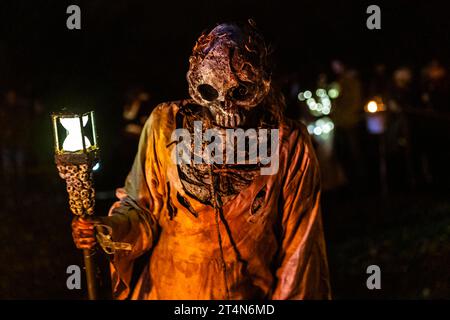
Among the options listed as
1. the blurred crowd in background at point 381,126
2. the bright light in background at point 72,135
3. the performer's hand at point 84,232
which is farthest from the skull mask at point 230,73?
the blurred crowd in background at point 381,126

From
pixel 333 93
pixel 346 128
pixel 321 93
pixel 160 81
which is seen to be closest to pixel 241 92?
pixel 160 81

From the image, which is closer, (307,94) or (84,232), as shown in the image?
(84,232)

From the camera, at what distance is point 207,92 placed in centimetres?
300

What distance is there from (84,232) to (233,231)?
69 cm

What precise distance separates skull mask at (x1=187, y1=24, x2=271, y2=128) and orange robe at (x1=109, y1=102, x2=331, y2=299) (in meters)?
0.24

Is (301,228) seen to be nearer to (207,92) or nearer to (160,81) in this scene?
(207,92)

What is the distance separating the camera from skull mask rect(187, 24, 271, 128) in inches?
115

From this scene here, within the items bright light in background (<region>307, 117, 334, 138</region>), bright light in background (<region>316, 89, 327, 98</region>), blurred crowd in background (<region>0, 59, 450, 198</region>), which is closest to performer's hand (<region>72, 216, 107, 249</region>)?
blurred crowd in background (<region>0, 59, 450, 198</region>)

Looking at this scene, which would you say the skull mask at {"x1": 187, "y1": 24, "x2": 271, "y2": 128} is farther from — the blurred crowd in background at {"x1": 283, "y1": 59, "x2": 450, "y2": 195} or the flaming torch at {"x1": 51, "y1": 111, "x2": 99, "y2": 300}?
the blurred crowd in background at {"x1": 283, "y1": 59, "x2": 450, "y2": 195}
